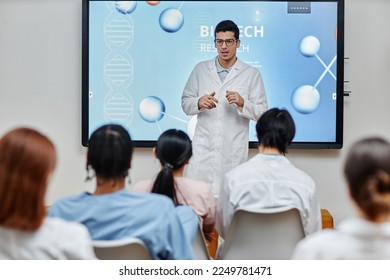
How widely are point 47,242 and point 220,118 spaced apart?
209 centimetres

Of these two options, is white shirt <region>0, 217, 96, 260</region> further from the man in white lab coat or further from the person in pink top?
the man in white lab coat

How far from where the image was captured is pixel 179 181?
194 cm

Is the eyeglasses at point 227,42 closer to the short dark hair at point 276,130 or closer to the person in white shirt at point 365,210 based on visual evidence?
the short dark hair at point 276,130

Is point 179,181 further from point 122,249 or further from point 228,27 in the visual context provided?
point 228,27

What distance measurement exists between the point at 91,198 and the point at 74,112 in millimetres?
1954

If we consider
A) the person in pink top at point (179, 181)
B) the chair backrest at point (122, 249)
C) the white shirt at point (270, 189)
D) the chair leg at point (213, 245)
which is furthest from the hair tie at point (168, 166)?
the chair backrest at point (122, 249)

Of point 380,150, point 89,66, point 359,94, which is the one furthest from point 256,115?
point 380,150

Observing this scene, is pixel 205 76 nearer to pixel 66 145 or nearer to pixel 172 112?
pixel 172 112

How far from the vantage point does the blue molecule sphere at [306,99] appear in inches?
126

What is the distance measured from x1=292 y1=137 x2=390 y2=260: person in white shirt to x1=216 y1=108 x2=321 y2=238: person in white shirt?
0.67 metres

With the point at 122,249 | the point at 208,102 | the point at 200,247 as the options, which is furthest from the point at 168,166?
the point at 208,102

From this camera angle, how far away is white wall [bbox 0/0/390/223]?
3.24 meters

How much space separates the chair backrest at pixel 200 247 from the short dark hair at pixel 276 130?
54 cm

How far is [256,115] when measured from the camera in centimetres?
317
